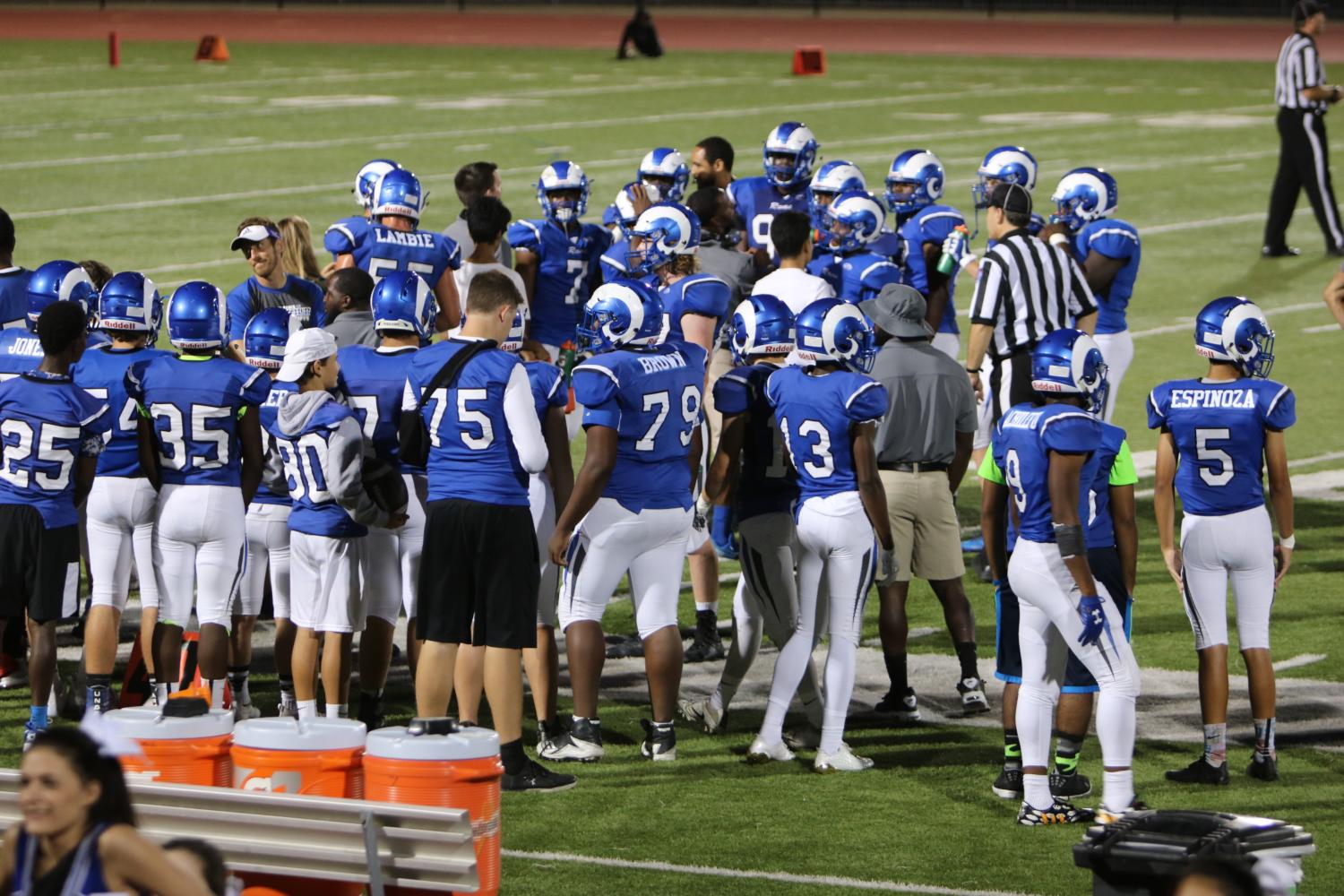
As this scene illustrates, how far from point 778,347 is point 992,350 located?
2353 mm

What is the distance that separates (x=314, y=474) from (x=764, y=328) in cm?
181

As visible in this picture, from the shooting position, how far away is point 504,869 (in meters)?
6.84

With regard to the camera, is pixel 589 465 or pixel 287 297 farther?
pixel 287 297

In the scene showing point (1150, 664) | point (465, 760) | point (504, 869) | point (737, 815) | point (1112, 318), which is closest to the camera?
point (465, 760)

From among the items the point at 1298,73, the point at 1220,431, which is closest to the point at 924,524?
the point at 1220,431

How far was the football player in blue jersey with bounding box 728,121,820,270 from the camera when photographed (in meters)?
11.5

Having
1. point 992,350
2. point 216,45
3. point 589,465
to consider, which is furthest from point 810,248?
point 216,45

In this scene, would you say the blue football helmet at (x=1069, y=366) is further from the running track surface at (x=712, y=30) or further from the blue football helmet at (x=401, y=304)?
the running track surface at (x=712, y=30)

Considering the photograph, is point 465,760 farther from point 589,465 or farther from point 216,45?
point 216,45

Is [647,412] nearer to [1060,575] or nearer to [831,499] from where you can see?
[831,499]

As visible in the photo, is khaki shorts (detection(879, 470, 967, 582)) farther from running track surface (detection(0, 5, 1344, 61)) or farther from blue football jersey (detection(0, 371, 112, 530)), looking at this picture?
running track surface (detection(0, 5, 1344, 61))

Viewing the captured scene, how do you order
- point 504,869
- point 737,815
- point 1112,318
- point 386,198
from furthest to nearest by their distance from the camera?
point 1112,318 < point 386,198 < point 737,815 < point 504,869

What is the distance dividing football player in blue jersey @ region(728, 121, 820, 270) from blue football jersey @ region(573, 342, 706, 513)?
345cm

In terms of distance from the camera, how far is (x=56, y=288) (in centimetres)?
888
